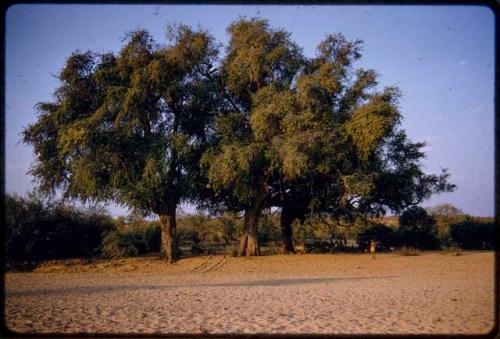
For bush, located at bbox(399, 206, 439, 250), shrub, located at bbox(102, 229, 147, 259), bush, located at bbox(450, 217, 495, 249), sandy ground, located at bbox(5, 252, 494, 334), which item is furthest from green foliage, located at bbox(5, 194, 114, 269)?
bush, located at bbox(450, 217, 495, 249)

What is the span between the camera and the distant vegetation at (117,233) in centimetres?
2203

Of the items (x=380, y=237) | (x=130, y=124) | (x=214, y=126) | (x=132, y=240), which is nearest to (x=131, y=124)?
(x=130, y=124)

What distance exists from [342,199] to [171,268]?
9056mm

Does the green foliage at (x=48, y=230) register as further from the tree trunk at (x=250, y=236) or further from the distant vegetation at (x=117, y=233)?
the tree trunk at (x=250, y=236)

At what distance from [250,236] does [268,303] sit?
599 inches

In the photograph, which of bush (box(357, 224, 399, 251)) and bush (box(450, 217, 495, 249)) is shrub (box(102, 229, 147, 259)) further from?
bush (box(450, 217, 495, 249))

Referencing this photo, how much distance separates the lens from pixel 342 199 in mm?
21562

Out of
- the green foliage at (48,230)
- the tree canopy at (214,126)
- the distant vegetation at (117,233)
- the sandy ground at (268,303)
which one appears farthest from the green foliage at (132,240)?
the sandy ground at (268,303)

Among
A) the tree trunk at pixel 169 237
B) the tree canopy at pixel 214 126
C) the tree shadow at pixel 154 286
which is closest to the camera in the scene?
the tree shadow at pixel 154 286

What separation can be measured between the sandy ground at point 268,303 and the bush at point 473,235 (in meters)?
13.9

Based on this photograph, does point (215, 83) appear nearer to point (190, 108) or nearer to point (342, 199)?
point (190, 108)

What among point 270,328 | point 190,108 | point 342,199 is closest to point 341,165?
point 342,199

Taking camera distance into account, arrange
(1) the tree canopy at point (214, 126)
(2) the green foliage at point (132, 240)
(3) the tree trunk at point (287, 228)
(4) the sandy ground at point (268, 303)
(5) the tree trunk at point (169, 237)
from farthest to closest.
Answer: (3) the tree trunk at point (287, 228)
(2) the green foliage at point (132, 240)
(5) the tree trunk at point (169, 237)
(1) the tree canopy at point (214, 126)
(4) the sandy ground at point (268, 303)

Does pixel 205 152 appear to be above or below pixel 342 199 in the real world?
above
